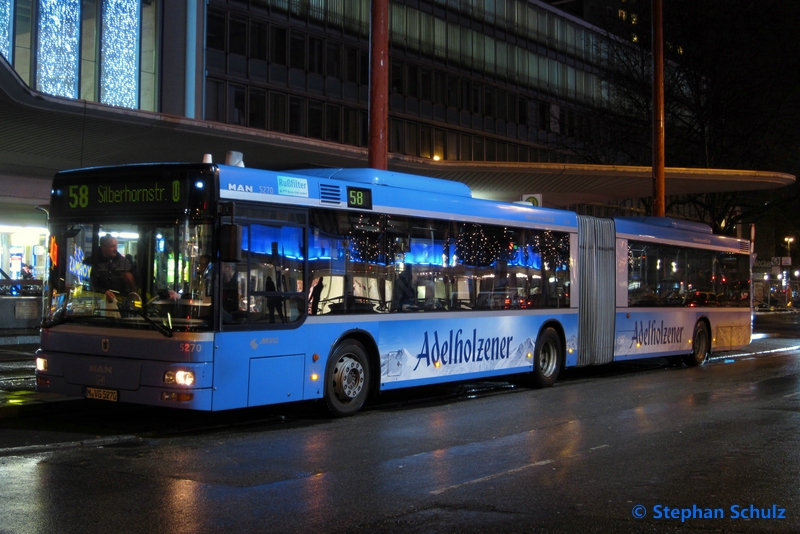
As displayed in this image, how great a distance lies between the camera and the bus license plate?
9.62 m

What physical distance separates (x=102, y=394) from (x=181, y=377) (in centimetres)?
102

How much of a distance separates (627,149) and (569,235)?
78.3 ft

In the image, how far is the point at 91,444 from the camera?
9234 mm

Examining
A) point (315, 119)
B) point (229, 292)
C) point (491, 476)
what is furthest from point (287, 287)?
point (315, 119)

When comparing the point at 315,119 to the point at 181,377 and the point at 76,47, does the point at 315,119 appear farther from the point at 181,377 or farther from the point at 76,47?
the point at 181,377

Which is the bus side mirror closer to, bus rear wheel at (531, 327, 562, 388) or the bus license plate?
the bus license plate

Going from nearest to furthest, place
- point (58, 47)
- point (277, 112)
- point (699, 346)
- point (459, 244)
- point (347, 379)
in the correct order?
point (347, 379) < point (459, 244) < point (699, 346) < point (58, 47) < point (277, 112)

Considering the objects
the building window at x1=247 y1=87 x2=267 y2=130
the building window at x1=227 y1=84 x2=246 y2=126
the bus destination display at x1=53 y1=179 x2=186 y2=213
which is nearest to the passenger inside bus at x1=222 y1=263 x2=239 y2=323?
the bus destination display at x1=53 y1=179 x2=186 y2=213

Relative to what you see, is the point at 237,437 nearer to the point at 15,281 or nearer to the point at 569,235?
the point at 569,235

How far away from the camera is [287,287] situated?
10.4m

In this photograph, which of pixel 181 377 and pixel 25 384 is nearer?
pixel 181 377

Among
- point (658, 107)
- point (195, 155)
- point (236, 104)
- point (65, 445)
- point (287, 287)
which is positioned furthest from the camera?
point (236, 104)

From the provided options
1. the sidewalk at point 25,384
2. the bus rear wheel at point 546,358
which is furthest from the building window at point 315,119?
the bus rear wheel at point 546,358

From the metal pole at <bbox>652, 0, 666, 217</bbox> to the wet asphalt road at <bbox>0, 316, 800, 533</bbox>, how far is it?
12459 mm
